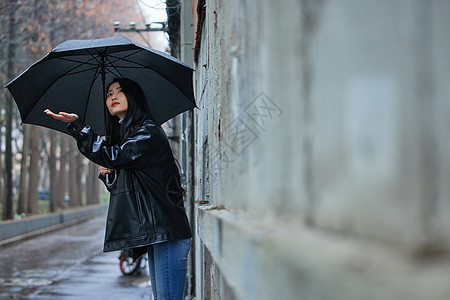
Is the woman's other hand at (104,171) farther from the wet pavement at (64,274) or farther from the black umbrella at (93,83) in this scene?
the wet pavement at (64,274)

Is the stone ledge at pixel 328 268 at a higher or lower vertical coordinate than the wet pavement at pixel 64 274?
higher

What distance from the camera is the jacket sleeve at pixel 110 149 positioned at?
130 inches

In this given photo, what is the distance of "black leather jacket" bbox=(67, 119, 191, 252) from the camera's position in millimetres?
3354

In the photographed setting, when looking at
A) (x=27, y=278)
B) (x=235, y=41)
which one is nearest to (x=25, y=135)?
(x=27, y=278)

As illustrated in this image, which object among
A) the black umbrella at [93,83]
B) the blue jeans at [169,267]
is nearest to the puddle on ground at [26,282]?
the black umbrella at [93,83]

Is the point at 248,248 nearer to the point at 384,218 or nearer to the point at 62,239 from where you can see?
the point at 384,218

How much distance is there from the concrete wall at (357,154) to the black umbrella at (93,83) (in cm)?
306

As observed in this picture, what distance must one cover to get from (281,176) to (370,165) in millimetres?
394

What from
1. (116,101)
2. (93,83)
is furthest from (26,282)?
(116,101)

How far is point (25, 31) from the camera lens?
18.6m

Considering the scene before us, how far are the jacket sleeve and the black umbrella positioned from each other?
925 millimetres

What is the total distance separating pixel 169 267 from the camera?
3543 millimetres

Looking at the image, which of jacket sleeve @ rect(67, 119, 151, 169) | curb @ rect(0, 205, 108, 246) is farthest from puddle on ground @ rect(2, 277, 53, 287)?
jacket sleeve @ rect(67, 119, 151, 169)

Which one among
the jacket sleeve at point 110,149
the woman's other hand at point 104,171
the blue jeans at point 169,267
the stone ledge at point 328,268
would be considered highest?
the jacket sleeve at point 110,149
